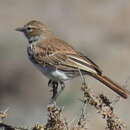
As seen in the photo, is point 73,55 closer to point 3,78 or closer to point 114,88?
point 114,88

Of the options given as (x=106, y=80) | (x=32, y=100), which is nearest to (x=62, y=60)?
(x=106, y=80)

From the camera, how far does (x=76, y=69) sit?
7805 mm

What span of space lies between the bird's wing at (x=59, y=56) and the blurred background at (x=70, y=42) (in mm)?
3367

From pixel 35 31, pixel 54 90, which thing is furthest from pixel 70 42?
pixel 54 90

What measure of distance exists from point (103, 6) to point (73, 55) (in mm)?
14140

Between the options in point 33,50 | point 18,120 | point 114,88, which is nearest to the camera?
point 114,88

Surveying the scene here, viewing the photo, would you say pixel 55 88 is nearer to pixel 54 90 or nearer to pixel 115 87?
pixel 54 90

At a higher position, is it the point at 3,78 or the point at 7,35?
the point at 7,35

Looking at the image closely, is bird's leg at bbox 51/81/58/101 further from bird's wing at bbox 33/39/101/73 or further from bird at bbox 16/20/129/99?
bird's wing at bbox 33/39/101/73

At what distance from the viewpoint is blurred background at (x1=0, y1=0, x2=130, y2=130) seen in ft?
46.3

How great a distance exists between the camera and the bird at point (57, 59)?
765cm

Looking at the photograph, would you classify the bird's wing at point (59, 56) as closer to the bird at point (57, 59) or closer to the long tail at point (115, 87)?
the bird at point (57, 59)

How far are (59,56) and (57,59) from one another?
0.07 m

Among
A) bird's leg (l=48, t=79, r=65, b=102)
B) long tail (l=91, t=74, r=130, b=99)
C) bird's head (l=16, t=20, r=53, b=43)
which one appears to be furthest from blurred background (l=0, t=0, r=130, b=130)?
bird's leg (l=48, t=79, r=65, b=102)
